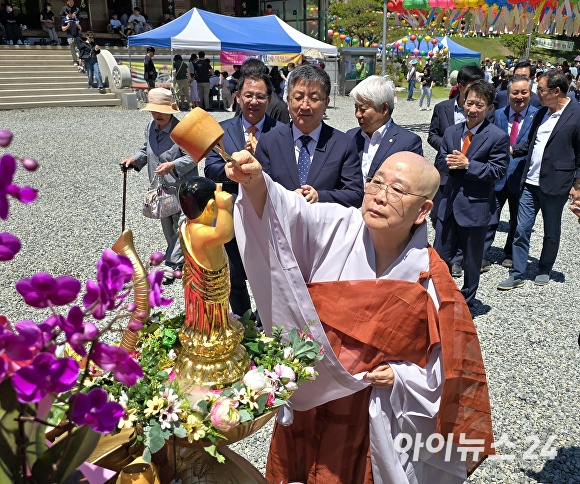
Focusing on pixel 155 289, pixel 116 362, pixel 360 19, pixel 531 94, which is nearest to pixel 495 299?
pixel 531 94

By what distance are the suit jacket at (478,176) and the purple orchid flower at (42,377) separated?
382cm

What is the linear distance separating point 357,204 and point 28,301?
7.85ft

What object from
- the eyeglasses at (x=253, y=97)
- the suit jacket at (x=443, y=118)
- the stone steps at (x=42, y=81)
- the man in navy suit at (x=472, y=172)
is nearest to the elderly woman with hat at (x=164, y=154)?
the eyeglasses at (x=253, y=97)

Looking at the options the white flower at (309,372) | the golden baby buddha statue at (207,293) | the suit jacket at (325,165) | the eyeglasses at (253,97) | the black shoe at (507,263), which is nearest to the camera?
the golden baby buddha statue at (207,293)

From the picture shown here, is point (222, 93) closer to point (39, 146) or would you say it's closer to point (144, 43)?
point (144, 43)

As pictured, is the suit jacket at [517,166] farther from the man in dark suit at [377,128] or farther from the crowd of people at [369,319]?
the crowd of people at [369,319]

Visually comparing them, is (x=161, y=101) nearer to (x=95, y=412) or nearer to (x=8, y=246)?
(x=8, y=246)

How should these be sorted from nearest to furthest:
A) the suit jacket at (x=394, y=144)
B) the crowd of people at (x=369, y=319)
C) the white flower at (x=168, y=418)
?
the white flower at (x=168, y=418), the crowd of people at (x=369, y=319), the suit jacket at (x=394, y=144)

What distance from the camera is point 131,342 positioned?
4.63ft

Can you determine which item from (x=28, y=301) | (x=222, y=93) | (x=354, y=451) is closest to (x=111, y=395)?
(x=28, y=301)

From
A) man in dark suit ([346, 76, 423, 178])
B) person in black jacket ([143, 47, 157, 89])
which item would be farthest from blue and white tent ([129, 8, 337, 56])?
man in dark suit ([346, 76, 423, 178])

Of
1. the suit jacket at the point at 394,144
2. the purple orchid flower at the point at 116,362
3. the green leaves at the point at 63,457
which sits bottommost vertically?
the green leaves at the point at 63,457

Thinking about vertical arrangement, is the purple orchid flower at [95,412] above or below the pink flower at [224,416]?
above

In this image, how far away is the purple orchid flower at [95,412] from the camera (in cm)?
79
